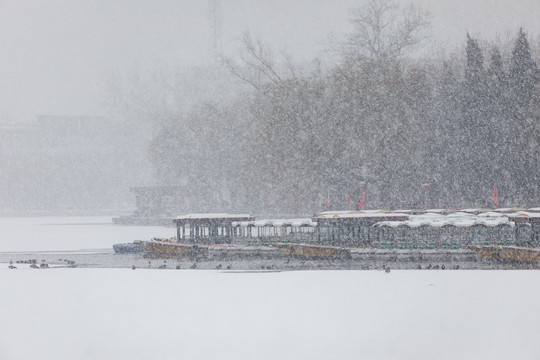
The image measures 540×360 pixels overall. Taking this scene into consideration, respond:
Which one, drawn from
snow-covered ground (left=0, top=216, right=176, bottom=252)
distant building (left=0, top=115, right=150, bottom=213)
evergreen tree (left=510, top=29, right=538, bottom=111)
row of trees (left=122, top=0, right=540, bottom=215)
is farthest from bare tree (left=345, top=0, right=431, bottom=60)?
distant building (left=0, top=115, right=150, bottom=213)

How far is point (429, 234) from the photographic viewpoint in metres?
29.6

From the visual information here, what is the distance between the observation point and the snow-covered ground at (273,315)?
1295cm

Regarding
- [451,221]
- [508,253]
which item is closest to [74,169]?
[451,221]

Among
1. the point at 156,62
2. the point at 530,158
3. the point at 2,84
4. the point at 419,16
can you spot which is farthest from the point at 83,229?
the point at 2,84

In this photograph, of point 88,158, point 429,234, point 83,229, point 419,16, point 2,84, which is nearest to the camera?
point 429,234

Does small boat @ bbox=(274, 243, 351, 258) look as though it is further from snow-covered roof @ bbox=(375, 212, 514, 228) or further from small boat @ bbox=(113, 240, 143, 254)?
small boat @ bbox=(113, 240, 143, 254)

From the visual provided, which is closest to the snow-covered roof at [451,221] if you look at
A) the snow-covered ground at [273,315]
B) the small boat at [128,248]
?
the snow-covered ground at [273,315]

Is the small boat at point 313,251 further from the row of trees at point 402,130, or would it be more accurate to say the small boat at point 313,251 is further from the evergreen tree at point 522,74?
the evergreen tree at point 522,74

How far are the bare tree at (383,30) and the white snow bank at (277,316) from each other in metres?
24.8

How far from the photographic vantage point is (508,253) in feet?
83.1

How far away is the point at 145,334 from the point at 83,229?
1454 inches

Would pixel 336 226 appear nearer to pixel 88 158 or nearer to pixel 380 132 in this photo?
pixel 380 132

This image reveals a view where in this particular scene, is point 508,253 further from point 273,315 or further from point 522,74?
point 522,74

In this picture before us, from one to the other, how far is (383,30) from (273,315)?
33.2 metres
